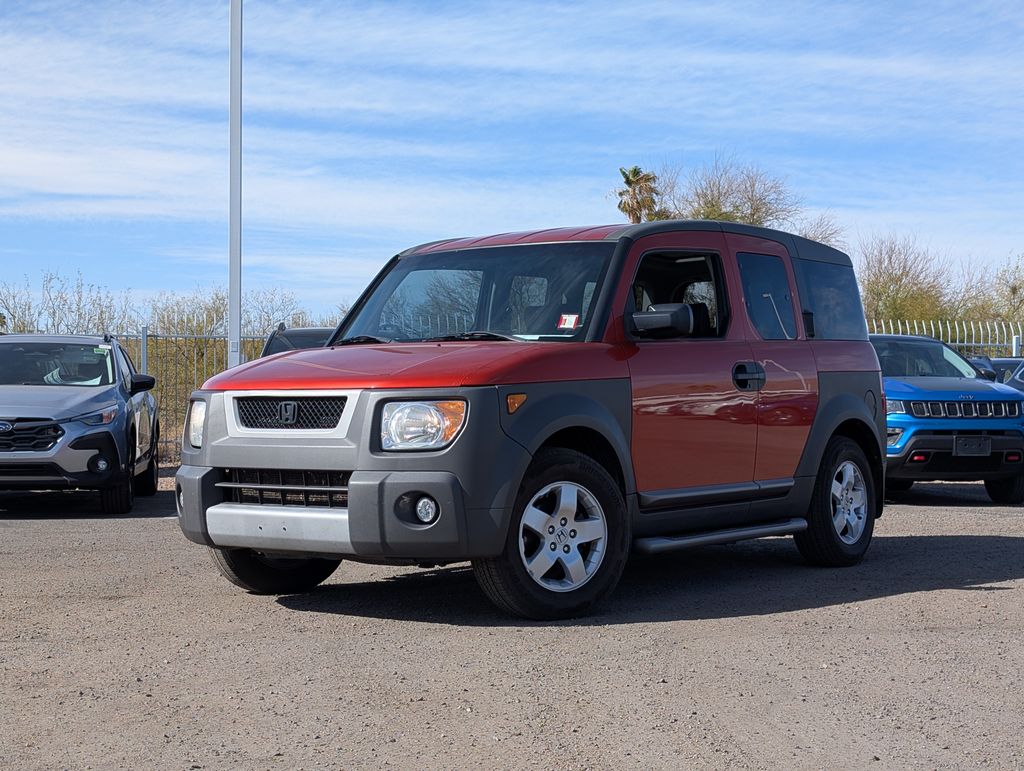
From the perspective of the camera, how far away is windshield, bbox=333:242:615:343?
7.41m

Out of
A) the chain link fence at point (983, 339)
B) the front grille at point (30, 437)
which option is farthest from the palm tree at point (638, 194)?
the front grille at point (30, 437)

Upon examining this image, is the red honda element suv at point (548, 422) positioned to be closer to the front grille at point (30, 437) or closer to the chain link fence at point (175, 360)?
the front grille at point (30, 437)

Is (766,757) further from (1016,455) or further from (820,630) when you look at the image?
(1016,455)

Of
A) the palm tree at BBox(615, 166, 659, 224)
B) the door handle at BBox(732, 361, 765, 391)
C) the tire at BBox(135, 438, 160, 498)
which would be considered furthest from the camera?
the palm tree at BBox(615, 166, 659, 224)

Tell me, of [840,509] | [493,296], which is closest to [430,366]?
[493,296]

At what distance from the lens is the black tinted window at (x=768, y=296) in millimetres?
8413

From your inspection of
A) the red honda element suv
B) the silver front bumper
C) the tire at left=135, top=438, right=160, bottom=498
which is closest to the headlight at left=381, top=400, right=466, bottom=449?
the red honda element suv

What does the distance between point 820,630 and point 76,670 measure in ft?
10.9

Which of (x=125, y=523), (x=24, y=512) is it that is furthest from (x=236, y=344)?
(x=125, y=523)

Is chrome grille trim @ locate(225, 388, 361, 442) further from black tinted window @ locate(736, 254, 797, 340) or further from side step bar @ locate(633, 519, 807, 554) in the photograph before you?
black tinted window @ locate(736, 254, 797, 340)

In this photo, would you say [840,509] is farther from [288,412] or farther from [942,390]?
[942,390]

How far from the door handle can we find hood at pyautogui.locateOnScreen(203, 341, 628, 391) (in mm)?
1007

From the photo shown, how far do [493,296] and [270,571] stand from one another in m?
1.92

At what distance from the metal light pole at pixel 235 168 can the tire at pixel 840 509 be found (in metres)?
11.2
